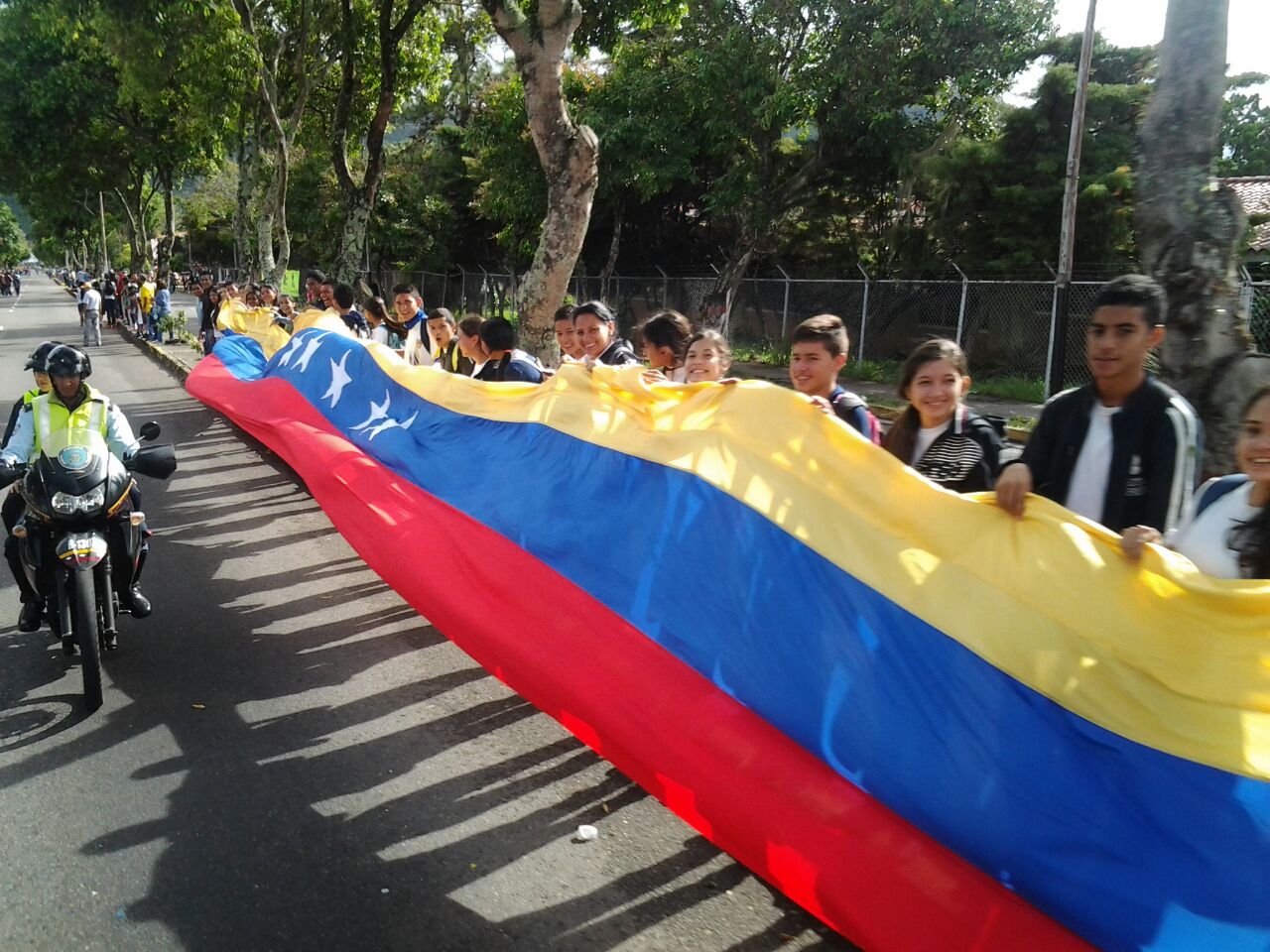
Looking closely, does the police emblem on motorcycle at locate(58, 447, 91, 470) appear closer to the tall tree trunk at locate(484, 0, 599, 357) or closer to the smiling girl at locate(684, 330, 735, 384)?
the smiling girl at locate(684, 330, 735, 384)

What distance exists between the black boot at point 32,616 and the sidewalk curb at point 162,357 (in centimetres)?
866

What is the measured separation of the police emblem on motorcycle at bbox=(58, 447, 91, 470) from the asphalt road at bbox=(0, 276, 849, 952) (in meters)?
1.00

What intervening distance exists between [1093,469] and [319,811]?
9.74 feet

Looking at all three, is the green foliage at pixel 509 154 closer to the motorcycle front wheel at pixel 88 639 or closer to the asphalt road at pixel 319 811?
the asphalt road at pixel 319 811

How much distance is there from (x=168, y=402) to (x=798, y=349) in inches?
493

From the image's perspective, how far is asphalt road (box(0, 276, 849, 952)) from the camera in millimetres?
3086

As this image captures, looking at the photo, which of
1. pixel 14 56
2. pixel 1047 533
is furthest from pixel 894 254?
pixel 14 56

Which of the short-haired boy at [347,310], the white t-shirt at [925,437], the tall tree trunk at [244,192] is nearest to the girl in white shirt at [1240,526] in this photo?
the white t-shirt at [925,437]

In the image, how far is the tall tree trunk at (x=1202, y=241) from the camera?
4609 mm

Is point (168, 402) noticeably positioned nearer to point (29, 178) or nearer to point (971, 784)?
point (971, 784)

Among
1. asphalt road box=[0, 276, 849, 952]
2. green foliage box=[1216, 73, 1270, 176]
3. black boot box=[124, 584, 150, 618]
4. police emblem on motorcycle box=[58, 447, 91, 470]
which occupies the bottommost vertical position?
asphalt road box=[0, 276, 849, 952]

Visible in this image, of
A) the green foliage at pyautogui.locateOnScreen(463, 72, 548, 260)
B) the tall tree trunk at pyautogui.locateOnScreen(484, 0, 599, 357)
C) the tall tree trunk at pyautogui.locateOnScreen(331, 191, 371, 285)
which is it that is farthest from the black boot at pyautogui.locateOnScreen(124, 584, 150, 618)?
the green foliage at pyautogui.locateOnScreen(463, 72, 548, 260)

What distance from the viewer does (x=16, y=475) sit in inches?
188

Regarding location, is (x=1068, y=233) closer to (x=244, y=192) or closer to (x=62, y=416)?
(x=62, y=416)
